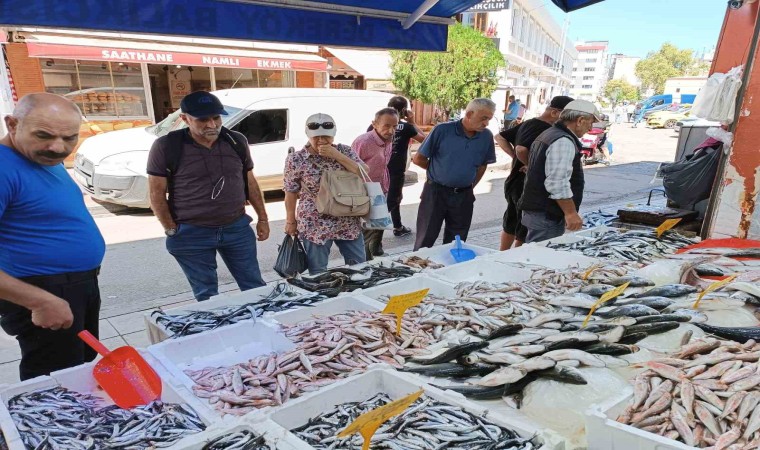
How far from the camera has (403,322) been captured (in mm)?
2918

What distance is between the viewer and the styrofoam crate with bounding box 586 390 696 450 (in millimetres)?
1676

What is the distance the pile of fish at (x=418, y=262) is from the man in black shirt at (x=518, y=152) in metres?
1.86

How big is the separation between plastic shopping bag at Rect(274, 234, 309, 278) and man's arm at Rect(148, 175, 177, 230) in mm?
Answer: 995

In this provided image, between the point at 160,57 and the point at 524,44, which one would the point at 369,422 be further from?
the point at 524,44

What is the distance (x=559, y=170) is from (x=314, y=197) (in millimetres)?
2179

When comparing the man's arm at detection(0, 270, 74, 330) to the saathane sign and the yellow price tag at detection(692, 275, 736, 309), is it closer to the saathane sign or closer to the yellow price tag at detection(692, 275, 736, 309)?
the yellow price tag at detection(692, 275, 736, 309)

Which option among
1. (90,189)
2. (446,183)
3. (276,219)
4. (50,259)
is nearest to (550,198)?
(446,183)

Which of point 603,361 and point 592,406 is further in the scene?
point 603,361

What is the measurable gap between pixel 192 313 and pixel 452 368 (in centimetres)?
179

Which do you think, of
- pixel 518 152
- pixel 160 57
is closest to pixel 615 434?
pixel 518 152

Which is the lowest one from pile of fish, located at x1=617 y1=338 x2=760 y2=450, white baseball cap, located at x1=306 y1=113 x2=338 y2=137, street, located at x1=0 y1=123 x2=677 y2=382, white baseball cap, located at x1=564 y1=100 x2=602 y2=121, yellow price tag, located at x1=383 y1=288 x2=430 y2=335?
street, located at x1=0 y1=123 x2=677 y2=382

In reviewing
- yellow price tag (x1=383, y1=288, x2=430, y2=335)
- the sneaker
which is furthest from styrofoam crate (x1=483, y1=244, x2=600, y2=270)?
the sneaker

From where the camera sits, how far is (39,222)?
2535 millimetres

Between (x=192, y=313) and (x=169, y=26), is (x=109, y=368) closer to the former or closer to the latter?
(x=192, y=313)
